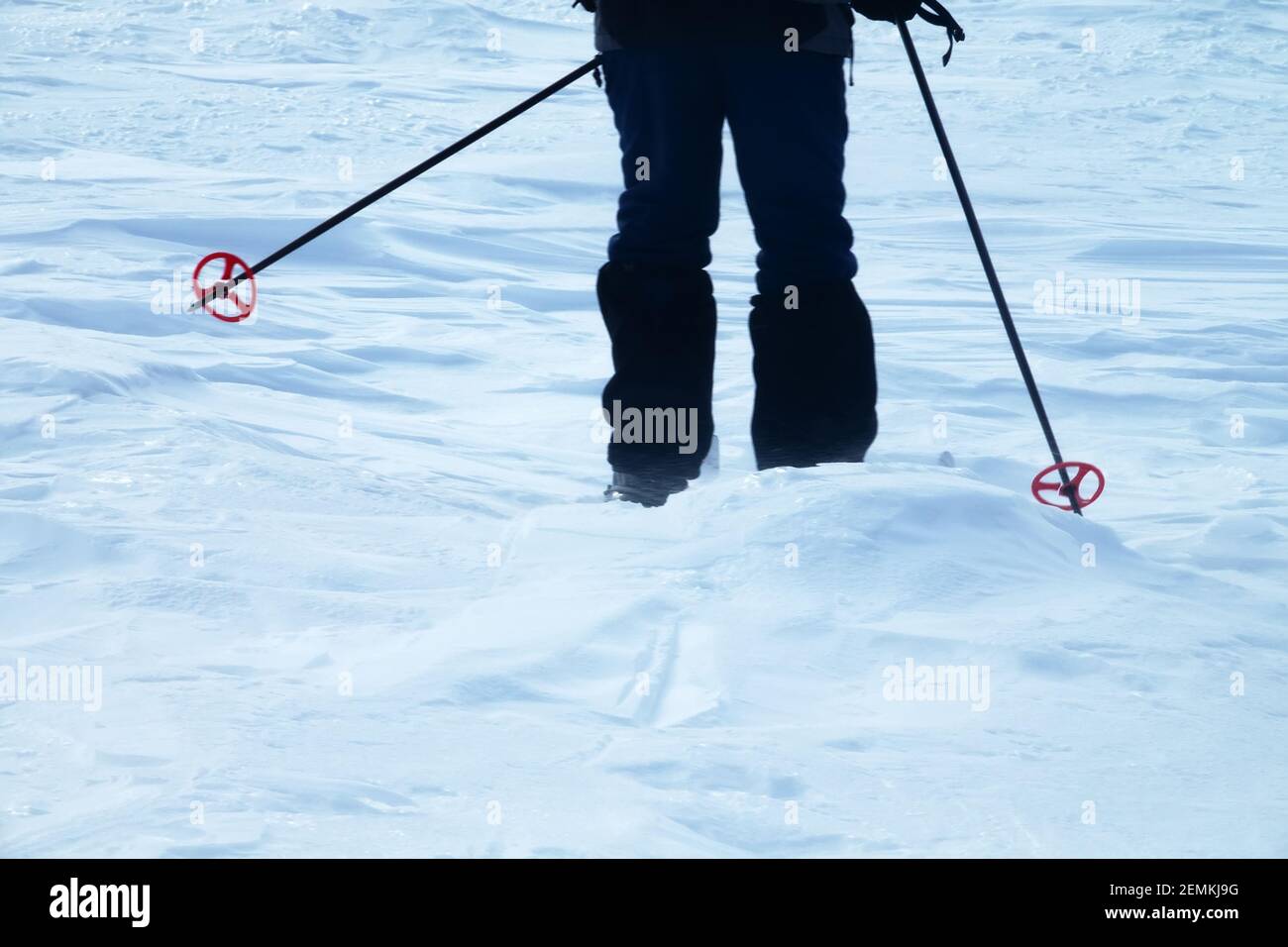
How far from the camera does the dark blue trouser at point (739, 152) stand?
210 centimetres

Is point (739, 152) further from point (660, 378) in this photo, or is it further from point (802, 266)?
point (660, 378)

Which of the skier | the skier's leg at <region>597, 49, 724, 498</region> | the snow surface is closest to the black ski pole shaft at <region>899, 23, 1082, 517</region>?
the snow surface

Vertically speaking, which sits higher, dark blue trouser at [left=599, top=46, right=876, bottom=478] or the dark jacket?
the dark jacket

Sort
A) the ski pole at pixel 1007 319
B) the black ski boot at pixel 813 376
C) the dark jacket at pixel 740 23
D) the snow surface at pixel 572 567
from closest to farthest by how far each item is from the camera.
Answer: the snow surface at pixel 572 567
the dark jacket at pixel 740 23
the black ski boot at pixel 813 376
the ski pole at pixel 1007 319

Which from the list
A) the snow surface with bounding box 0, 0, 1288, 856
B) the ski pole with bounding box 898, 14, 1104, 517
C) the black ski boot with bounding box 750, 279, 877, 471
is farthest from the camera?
the ski pole with bounding box 898, 14, 1104, 517

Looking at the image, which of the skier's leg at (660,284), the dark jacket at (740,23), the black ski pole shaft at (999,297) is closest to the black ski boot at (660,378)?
the skier's leg at (660,284)

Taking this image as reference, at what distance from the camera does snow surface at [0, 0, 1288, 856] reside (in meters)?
1.38

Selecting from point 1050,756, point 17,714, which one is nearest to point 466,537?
point 17,714

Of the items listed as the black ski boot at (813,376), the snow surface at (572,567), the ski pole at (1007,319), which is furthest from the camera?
the ski pole at (1007,319)

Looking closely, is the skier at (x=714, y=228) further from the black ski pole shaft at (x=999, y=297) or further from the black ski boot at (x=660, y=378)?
the black ski pole shaft at (x=999, y=297)

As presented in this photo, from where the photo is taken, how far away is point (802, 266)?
7.18 feet

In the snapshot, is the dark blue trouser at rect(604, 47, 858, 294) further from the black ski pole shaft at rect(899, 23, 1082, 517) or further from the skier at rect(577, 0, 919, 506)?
the black ski pole shaft at rect(899, 23, 1082, 517)

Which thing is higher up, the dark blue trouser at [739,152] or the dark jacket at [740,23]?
the dark jacket at [740,23]
